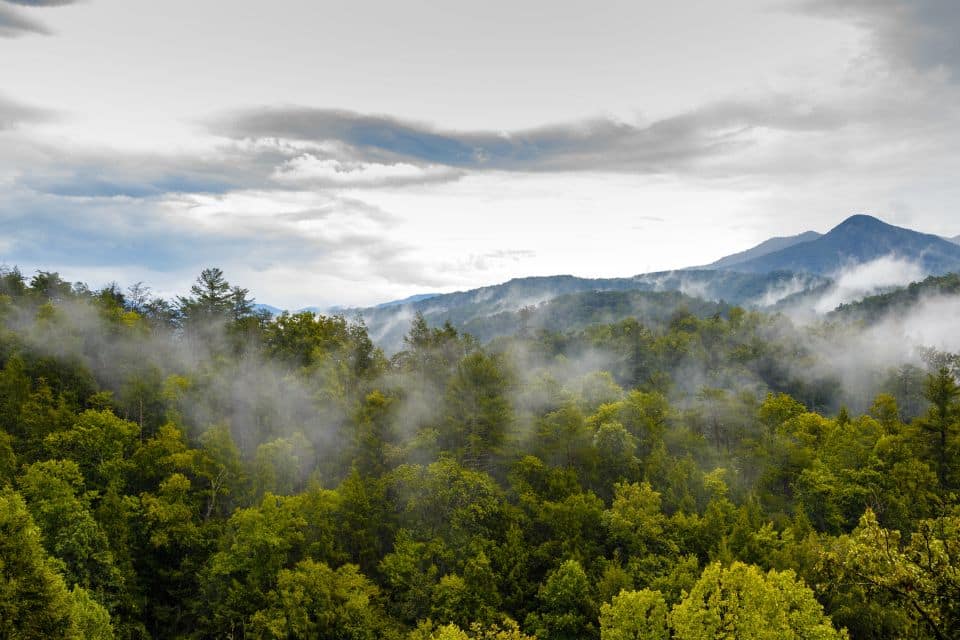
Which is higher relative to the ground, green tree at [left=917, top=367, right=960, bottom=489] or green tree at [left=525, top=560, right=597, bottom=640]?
green tree at [left=917, top=367, right=960, bottom=489]

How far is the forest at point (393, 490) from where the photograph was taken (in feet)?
135

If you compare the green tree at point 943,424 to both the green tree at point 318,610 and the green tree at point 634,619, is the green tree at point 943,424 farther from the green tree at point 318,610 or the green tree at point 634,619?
the green tree at point 318,610

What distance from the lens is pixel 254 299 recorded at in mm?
93938

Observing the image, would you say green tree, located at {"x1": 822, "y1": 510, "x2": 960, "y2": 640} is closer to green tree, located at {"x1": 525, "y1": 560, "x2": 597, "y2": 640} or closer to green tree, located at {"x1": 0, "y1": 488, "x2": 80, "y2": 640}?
green tree, located at {"x1": 525, "y1": 560, "x2": 597, "y2": 640}

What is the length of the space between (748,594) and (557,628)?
50.8ft

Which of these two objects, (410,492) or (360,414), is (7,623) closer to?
(410,492)

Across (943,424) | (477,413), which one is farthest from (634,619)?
(943,424)

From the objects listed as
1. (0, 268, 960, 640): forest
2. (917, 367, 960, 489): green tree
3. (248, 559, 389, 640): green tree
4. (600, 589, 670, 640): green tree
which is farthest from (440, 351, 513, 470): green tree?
(917, 367, 960, 489): green tree

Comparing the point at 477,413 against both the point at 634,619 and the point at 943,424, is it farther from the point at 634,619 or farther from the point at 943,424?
the point at 943,424

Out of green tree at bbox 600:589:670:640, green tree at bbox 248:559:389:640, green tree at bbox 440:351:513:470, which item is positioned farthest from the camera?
green tree at bbox 440:351:513:470

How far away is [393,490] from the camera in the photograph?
5997cm

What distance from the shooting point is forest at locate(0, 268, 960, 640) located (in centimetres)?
4112

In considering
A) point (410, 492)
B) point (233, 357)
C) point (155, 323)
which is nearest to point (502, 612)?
point (410, 492)

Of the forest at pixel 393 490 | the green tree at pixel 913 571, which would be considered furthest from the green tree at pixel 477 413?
the green tree at pixel 913 571
